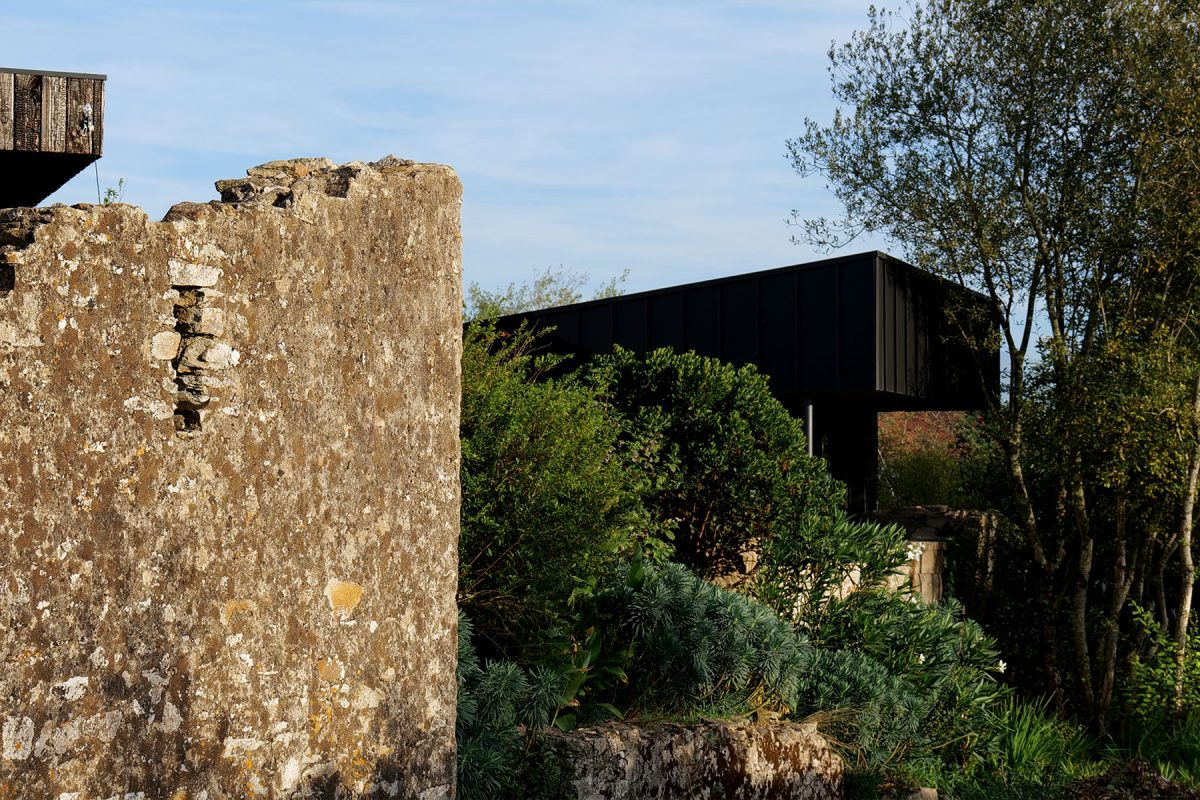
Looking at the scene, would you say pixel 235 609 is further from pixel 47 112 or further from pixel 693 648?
pixel 693 648

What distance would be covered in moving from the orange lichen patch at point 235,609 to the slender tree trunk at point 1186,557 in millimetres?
10081

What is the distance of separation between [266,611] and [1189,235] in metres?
10.6

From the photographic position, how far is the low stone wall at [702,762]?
6727 millimetres

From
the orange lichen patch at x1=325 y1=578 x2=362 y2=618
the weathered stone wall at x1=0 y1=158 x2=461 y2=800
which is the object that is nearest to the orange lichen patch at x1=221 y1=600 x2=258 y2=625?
the weathered stone wall at x1=0 y1=158 x2=461 y2=800

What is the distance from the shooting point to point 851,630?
9633mm

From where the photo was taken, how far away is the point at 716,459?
1006 cm

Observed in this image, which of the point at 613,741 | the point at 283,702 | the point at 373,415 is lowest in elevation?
the point at 613,741

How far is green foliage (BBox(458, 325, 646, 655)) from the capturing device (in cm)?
743

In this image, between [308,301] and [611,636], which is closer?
[308,301]

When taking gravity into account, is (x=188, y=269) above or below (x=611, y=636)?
above

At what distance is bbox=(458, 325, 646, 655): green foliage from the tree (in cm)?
647

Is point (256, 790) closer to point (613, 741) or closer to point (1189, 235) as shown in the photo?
point (613, 741)

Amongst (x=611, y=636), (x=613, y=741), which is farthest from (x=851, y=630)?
(x=613, y=741)

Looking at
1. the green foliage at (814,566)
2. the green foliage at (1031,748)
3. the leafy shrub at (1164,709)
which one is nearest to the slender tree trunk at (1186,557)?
the leafy shrub at (1164,709)
